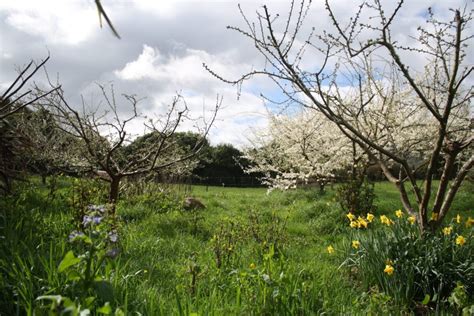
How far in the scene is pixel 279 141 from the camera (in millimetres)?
16078

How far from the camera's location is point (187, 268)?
4.39 metres

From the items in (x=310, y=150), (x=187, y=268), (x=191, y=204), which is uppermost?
(x=310, y=150)

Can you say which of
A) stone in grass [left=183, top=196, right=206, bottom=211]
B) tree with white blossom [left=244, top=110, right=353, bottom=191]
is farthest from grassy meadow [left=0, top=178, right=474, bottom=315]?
tree with white blossom [left=244, top=110, right=353, bottom=191]

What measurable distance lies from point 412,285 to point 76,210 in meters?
3.89

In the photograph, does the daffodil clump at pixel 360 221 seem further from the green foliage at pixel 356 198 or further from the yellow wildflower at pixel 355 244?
the green foliage at pixel 356 198

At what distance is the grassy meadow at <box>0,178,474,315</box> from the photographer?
3.08m

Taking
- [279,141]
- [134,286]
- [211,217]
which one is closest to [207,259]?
[134,286]

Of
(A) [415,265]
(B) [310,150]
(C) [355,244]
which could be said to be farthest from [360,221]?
(B) [310,150]

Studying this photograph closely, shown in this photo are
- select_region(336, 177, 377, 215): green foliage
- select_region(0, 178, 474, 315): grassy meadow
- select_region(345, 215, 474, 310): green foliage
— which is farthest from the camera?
select_region(336, 177, 377, 215): green foliage

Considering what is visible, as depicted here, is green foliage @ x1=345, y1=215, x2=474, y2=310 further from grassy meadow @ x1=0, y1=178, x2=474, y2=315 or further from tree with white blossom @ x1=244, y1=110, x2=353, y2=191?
tree with white blossom @ x1=244, y1=110, x2=353, y2=191

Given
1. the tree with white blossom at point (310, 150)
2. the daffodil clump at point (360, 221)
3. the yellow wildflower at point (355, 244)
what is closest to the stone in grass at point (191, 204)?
the tree with white blossom at point (310, 150)

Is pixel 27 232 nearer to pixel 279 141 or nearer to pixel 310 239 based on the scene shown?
pixel 310 239

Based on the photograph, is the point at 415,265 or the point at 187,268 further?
the point at 415,265

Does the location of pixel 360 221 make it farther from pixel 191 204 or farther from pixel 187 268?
pixel 191 204
